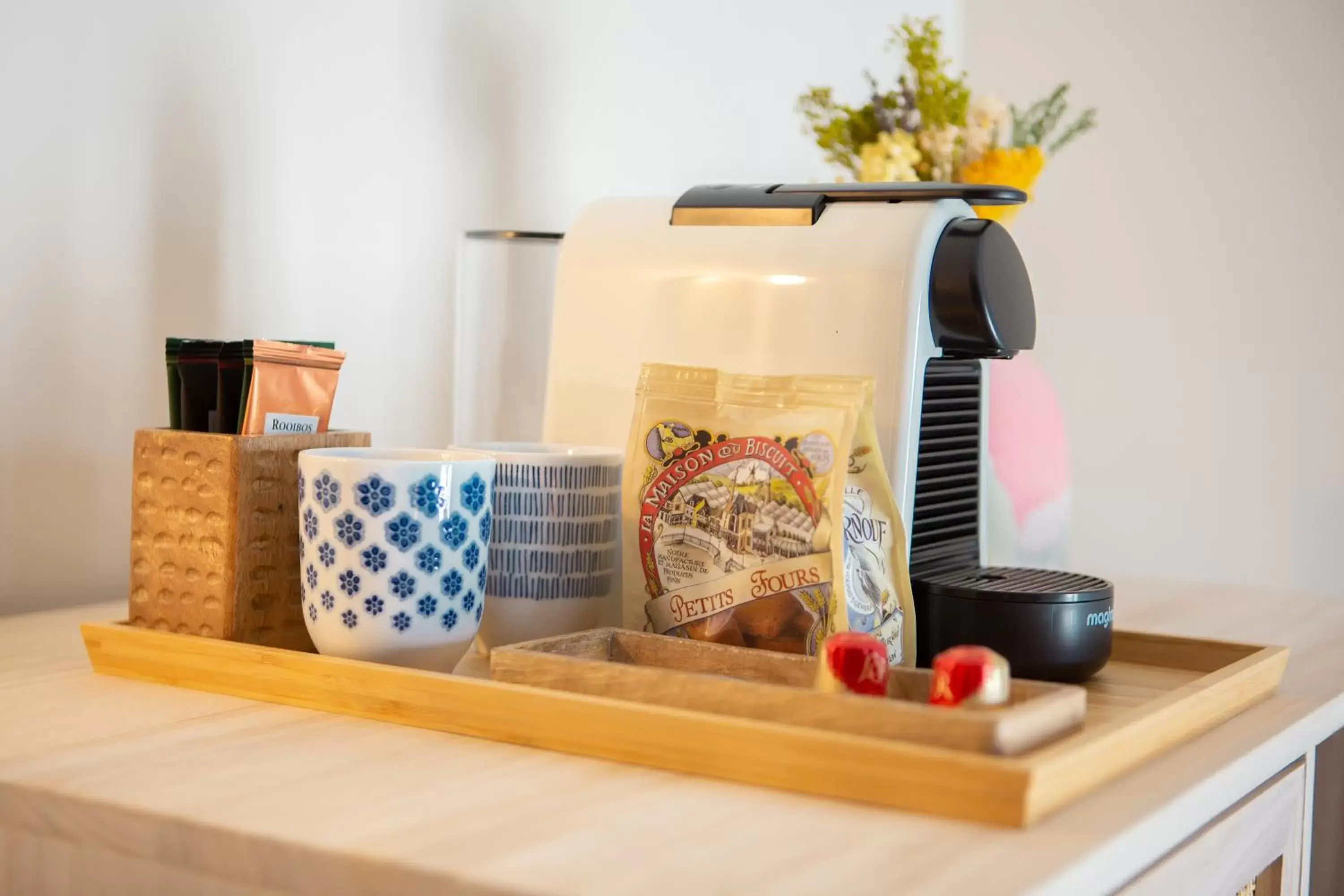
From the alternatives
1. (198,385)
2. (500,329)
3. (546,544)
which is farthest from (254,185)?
(546,544)

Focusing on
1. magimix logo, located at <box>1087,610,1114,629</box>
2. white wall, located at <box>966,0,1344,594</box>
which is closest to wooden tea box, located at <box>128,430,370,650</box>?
magimix logo, located at <box>1087,610,1114,629</box>

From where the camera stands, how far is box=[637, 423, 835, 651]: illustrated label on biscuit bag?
2.04 feet

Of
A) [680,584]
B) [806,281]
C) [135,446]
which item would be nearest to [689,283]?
[806,281]

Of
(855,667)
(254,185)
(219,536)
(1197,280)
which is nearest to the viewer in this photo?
(855,667)

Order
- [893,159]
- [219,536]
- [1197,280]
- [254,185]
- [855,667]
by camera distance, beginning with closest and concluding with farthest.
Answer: [855,667]
[219,536]
[254,185]
[893,159]
[1197,280]

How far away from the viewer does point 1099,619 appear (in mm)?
665

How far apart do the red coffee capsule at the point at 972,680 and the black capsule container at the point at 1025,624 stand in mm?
129

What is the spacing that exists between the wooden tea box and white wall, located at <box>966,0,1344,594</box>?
5.42 feet

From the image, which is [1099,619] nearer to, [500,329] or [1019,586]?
[1019,586]

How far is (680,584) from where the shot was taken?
651 mm

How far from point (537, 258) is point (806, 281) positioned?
347 mm

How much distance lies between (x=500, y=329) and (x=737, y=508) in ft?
1.40

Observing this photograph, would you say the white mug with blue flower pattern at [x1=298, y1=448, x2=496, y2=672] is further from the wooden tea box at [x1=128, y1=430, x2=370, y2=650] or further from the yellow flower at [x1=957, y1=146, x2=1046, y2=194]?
the yellow flower at [x1=957, y1=146, x2=1046, y2=194]

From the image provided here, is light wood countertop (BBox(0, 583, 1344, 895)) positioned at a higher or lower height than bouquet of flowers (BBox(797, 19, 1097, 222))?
lower
